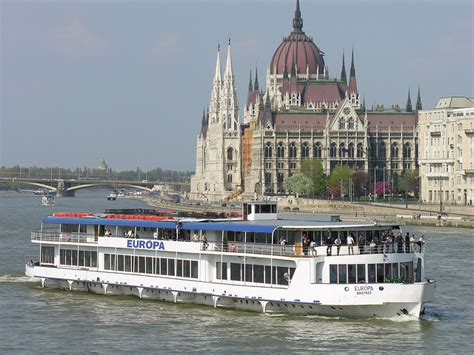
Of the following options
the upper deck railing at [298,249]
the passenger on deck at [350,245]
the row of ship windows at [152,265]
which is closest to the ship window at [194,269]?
the row of ship windows at [152,265]

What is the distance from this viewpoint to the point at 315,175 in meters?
167

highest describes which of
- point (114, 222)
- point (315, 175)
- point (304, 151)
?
point (304, 151)

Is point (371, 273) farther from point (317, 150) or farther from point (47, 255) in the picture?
point (317, 150)

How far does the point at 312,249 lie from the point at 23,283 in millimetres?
15064

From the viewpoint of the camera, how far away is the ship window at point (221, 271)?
1626 inches

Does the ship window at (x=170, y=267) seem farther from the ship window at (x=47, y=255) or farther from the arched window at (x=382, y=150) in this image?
the arched window at (x=382, y=150)

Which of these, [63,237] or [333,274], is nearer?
[333,274]

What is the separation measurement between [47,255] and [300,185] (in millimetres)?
114398

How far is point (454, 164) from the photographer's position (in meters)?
130

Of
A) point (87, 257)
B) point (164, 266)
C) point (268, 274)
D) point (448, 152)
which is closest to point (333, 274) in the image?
point (268, 274)

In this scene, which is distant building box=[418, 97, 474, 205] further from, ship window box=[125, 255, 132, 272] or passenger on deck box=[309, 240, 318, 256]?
passenger on deck box=[309, 240, 318, 256]

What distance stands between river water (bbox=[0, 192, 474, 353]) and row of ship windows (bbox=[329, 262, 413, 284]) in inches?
48.1

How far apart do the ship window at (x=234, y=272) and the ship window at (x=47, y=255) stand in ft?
28.6

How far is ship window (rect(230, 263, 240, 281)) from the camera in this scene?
134ft
